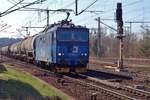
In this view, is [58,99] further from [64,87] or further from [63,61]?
[63,61]

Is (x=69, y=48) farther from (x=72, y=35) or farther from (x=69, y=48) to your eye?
(x=72, y=35)

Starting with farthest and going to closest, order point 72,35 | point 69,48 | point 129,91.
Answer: point 72,35, point 69,48, point 129,91

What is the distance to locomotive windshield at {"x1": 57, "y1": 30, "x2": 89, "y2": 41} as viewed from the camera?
30.7 metres

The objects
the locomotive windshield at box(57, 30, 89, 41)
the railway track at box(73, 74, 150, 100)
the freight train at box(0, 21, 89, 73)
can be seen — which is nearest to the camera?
the railway track at box(73, 74, 150, 100)

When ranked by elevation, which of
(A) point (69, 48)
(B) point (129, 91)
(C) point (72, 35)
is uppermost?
(C) point (72, 35)

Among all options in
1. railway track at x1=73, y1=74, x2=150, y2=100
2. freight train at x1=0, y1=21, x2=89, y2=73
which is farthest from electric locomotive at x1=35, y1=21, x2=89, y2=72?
railway track at x1=73, y1=74, x2=150, y2=100

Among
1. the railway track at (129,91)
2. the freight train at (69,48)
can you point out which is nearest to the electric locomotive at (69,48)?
the freight train at (69,48)

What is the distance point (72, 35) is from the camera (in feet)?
101

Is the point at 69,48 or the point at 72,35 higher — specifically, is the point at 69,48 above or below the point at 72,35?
below

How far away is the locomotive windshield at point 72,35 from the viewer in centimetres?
3073

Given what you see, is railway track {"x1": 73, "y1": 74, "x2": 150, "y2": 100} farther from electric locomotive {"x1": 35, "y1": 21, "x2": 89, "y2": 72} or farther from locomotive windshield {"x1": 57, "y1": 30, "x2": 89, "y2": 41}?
locomotive windshield {"x1": 57, "y1": 30, "x2": 89, "y2": 41}

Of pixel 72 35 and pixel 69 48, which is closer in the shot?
pixel 69 48

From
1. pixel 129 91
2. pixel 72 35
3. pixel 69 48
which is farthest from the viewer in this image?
pixel 72 35

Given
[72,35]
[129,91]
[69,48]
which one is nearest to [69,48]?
[69,48]
